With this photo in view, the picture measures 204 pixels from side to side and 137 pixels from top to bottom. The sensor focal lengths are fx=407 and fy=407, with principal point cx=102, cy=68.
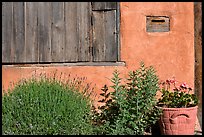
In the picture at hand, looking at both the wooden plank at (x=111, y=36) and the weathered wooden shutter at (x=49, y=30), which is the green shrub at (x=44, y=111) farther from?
the wooden plank at (x=111, y=36)

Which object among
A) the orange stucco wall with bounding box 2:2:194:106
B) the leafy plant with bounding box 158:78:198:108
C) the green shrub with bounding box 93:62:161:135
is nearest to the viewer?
the green shrub with bounding box 93:62:161:135

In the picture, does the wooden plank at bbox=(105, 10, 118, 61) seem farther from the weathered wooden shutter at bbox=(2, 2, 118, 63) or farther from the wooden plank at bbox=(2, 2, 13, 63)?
the wooden plank at bbox=(2, 2, 13, 63)

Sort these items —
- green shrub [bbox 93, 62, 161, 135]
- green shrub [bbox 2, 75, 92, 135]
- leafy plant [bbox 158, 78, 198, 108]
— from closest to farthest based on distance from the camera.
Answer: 1. green shrub [bbox 2, 75, 92, 135]
2. green shrub [bbox 93, 62, 161, 135]
3. leafy plant [bbox 158, 78, 198, 108]

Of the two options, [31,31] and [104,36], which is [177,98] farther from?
[31,31]

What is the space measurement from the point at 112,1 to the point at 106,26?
1.29 feet

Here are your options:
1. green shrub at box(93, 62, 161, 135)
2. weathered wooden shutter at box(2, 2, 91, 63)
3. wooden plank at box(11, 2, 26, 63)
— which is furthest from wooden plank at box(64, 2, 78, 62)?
green shrub at box(93, 62, 161, 135)

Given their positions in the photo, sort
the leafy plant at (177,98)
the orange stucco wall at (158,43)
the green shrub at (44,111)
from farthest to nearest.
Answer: the orange stucco wall at (158,43)
the leafy plant at (177,98)
the green shrub at (44,111)

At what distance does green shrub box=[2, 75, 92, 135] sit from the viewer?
5.29 metres

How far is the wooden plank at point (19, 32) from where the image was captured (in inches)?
245

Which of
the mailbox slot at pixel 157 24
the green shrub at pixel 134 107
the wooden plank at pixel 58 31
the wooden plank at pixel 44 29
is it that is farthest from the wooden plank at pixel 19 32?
the mailbox slot at pixel 157 24

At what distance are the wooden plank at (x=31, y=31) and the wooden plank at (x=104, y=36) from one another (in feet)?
2.95

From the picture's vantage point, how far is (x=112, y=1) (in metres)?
6.20

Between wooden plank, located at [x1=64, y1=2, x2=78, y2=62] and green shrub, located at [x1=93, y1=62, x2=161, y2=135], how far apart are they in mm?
793

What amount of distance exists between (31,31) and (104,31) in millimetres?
1115
